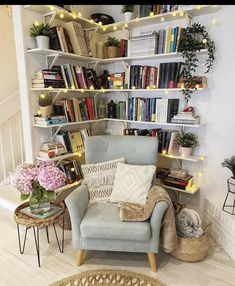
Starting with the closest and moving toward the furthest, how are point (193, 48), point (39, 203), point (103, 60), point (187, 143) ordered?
point (39, 203), point (193, 48), point (187, 143), point (103, 60)

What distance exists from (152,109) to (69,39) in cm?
109

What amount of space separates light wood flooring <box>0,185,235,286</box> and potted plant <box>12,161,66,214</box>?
0.44m

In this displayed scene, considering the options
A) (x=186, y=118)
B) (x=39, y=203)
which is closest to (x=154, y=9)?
(x=39, y=203)

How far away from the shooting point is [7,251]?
2031mm

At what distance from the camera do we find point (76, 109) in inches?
98.0

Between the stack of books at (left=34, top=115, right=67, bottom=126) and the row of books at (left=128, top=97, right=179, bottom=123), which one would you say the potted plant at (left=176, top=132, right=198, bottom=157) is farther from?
the stack of books at (left=34, top=115, right=67, bottom=126)

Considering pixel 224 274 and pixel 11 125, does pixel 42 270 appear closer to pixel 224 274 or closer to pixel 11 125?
pixel 224 274

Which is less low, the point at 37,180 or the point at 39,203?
the point at 37,180

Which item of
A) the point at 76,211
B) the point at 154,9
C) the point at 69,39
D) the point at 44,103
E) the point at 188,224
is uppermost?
the point at 69,39

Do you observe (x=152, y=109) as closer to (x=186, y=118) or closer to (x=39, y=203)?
(x=186, y=118)

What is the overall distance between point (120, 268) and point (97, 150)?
103cm

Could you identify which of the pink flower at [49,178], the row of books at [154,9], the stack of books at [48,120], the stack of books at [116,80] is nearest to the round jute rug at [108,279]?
the pink flower at [49,178]

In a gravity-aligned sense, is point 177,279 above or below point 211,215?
below

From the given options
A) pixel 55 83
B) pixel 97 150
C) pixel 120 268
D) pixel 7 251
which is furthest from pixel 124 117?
pixel 7 251
